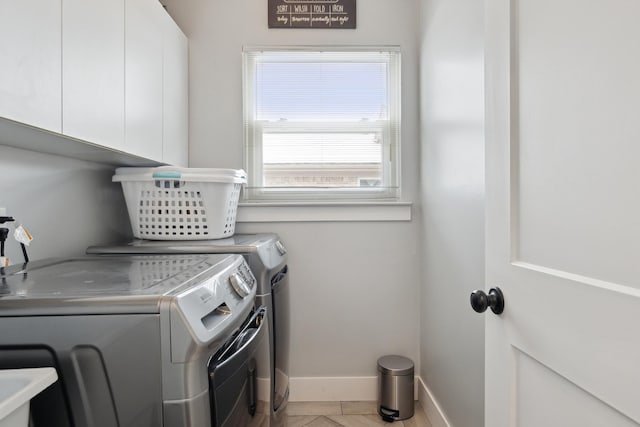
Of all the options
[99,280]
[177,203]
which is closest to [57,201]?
[177,203]

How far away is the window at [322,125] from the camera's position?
218 cm

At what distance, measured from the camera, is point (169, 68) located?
1.82 meters

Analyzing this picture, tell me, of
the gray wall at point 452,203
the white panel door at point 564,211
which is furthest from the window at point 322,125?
the white panel door at point 564,211

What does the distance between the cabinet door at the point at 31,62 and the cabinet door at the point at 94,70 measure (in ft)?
0.13

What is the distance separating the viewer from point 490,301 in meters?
0.87

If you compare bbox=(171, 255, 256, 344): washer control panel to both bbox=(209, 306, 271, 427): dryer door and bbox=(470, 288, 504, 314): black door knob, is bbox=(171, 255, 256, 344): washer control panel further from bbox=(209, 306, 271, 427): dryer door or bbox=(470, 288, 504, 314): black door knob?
bbox=(470, 288, 504, 314): black door knob

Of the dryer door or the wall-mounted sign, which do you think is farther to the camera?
the wall-mounted sign

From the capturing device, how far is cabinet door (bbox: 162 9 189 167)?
5.82 ft

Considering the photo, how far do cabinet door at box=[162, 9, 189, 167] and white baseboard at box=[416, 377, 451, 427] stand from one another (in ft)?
5.75

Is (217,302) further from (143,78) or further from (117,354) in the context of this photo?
(143,78)

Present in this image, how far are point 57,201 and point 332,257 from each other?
Answer: 133 cm

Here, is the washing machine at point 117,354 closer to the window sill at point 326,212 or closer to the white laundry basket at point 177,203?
the white laundry basket at point 177,203

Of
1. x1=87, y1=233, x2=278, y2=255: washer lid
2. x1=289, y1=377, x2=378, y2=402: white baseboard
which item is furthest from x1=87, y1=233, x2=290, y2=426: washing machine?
x1=289, y1=377, x2=378, y2=402: white baseboard

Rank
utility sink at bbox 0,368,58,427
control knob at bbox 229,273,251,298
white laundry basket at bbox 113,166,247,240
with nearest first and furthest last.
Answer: utility sink at bbox 0,368,58,427 < control knob at bbox 229,273,251,298 < white laundry basket at bbox 113,166,247,240
